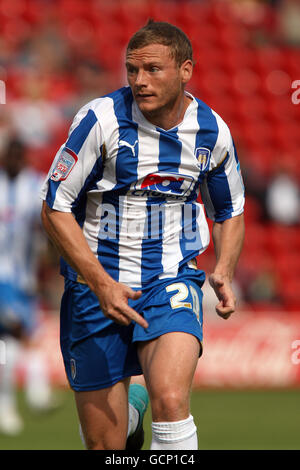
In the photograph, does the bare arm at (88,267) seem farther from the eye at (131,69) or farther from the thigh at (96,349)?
the eye at (131,69)

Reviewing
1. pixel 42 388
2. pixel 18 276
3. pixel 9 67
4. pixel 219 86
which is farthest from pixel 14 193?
pixel 219 86

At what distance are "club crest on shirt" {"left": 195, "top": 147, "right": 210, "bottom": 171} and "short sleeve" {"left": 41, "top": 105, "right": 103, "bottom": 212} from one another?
0.50m

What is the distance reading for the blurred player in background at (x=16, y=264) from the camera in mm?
7934

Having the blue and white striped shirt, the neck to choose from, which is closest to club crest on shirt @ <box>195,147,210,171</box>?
the blue and white striped shirt

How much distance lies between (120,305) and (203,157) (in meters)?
0.93

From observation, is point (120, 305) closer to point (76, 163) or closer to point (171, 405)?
point (171, 405)

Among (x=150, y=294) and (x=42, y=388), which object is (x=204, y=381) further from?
(x=150, y=294)

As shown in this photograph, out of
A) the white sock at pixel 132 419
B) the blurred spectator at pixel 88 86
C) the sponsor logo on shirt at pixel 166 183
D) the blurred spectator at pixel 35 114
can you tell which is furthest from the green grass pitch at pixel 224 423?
the blurred spectator at pixel 88 86

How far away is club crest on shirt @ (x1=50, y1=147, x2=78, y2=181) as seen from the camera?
4.27 m

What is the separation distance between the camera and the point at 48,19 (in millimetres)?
14859

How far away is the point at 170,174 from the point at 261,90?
1331 cm

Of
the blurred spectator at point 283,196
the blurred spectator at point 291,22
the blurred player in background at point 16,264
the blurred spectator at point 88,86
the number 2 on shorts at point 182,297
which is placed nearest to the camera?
the number 2 on shorts at point 182,297

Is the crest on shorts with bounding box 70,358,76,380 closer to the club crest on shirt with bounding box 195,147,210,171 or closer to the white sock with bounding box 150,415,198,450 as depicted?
the white sock with bounding box 150,415,198,450

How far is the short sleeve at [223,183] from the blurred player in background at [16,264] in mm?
3408
